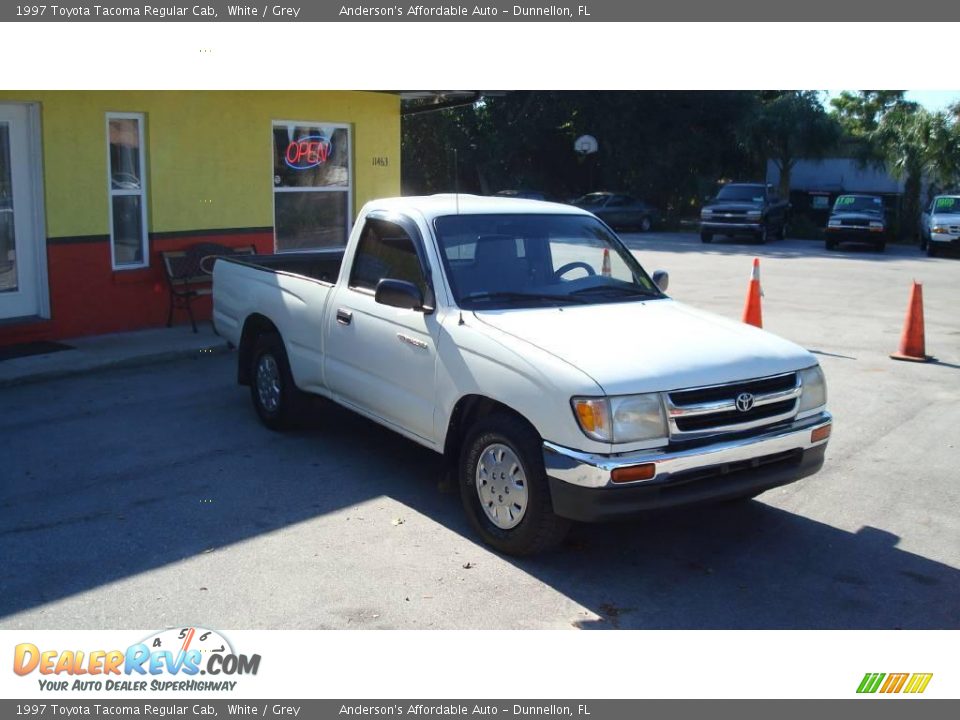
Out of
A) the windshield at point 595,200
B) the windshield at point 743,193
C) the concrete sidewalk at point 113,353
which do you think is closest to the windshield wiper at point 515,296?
the concrete sidewalk at point 113,353

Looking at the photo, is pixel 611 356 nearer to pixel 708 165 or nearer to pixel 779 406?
pixel 779 406

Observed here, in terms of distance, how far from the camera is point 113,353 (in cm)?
1035

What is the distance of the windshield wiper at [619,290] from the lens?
6341 mm

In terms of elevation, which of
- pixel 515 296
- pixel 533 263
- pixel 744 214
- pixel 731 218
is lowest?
pixel 515 296

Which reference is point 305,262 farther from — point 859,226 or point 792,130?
point 792,130

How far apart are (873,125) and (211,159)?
109 feet

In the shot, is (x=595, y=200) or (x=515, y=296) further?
(x=595, y=200)

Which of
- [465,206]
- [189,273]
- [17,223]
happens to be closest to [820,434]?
[465,206]

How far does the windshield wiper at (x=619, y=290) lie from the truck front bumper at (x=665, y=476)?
1.48 metres

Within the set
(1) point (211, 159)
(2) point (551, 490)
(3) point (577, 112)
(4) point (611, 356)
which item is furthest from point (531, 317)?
(3) point (577, 112)

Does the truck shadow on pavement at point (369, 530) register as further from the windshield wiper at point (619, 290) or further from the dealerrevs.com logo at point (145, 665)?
the windshield wiper at point (619, 290)

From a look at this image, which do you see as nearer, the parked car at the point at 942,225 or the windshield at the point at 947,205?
the parked car at the point at 942,225

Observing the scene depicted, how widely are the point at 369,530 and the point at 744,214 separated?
88.8ft

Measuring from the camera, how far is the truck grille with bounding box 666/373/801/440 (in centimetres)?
506
